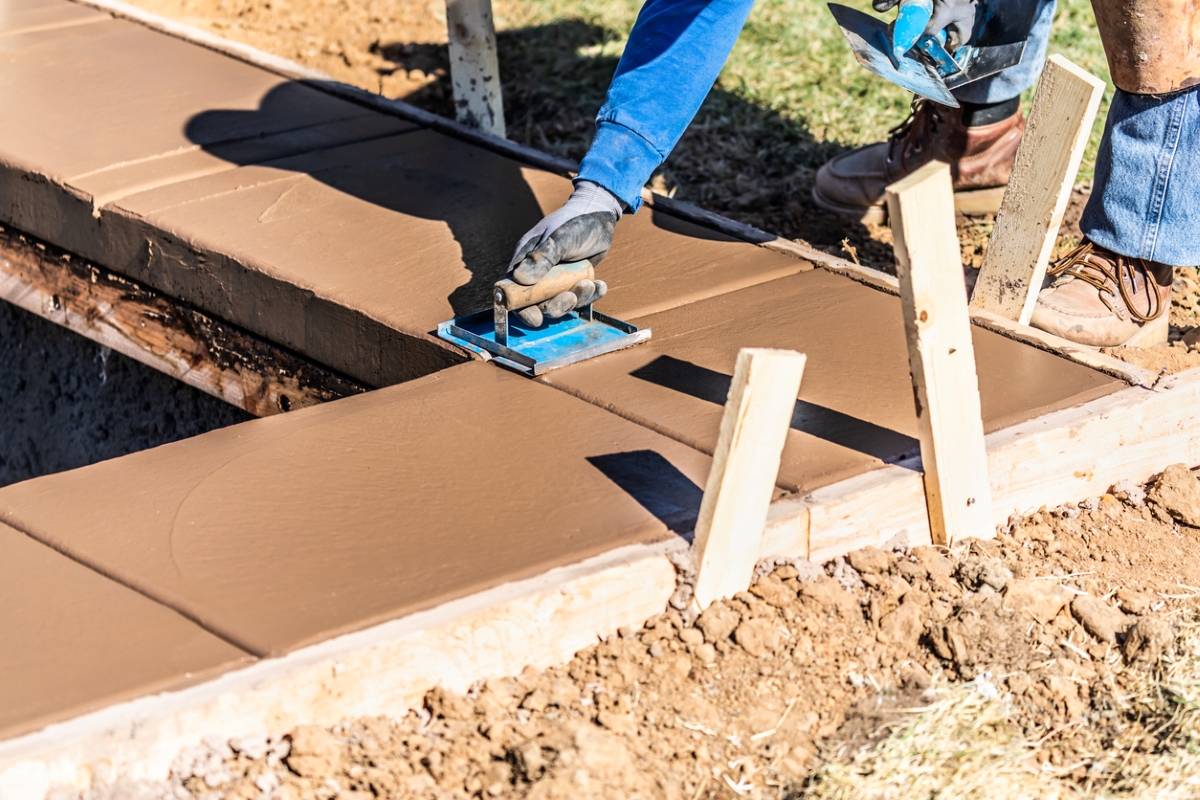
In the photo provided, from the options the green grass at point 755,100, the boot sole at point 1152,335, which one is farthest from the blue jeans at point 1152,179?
the green grass at point 755,100

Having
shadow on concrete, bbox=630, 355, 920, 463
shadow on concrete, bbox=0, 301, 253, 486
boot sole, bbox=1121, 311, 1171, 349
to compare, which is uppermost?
shadow on concrete, bbox=630, 355, 920, 463

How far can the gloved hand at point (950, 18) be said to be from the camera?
313 centimetres

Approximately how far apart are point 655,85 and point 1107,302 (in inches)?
47.6

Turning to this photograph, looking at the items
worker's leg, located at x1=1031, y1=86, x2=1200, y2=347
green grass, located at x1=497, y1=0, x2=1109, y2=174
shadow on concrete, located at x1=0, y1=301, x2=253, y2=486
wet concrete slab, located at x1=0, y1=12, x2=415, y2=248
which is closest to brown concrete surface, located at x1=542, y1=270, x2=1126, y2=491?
worker's leg, located at x1=1031, y1=86, x2=1200, y2=347

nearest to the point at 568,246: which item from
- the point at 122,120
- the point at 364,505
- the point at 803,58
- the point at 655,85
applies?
the point at 655,85

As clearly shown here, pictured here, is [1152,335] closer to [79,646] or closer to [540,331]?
[540,331]

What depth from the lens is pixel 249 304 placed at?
344 centimetres

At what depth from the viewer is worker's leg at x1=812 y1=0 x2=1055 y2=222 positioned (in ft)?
13.6

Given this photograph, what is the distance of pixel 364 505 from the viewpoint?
2.43 metres

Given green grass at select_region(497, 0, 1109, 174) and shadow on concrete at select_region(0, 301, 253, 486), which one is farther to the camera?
green grass at select_region(497, 0, 1109, 174)

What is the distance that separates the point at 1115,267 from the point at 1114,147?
29 cm

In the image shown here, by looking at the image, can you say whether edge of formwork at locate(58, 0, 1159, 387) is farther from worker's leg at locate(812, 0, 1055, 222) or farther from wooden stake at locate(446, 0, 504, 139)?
worker's leg at locate(812, 0, 1055, 222)

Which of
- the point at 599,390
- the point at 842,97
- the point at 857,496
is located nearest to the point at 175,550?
the point at 599,390

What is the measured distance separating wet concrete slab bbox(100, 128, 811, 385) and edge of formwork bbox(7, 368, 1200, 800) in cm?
92
